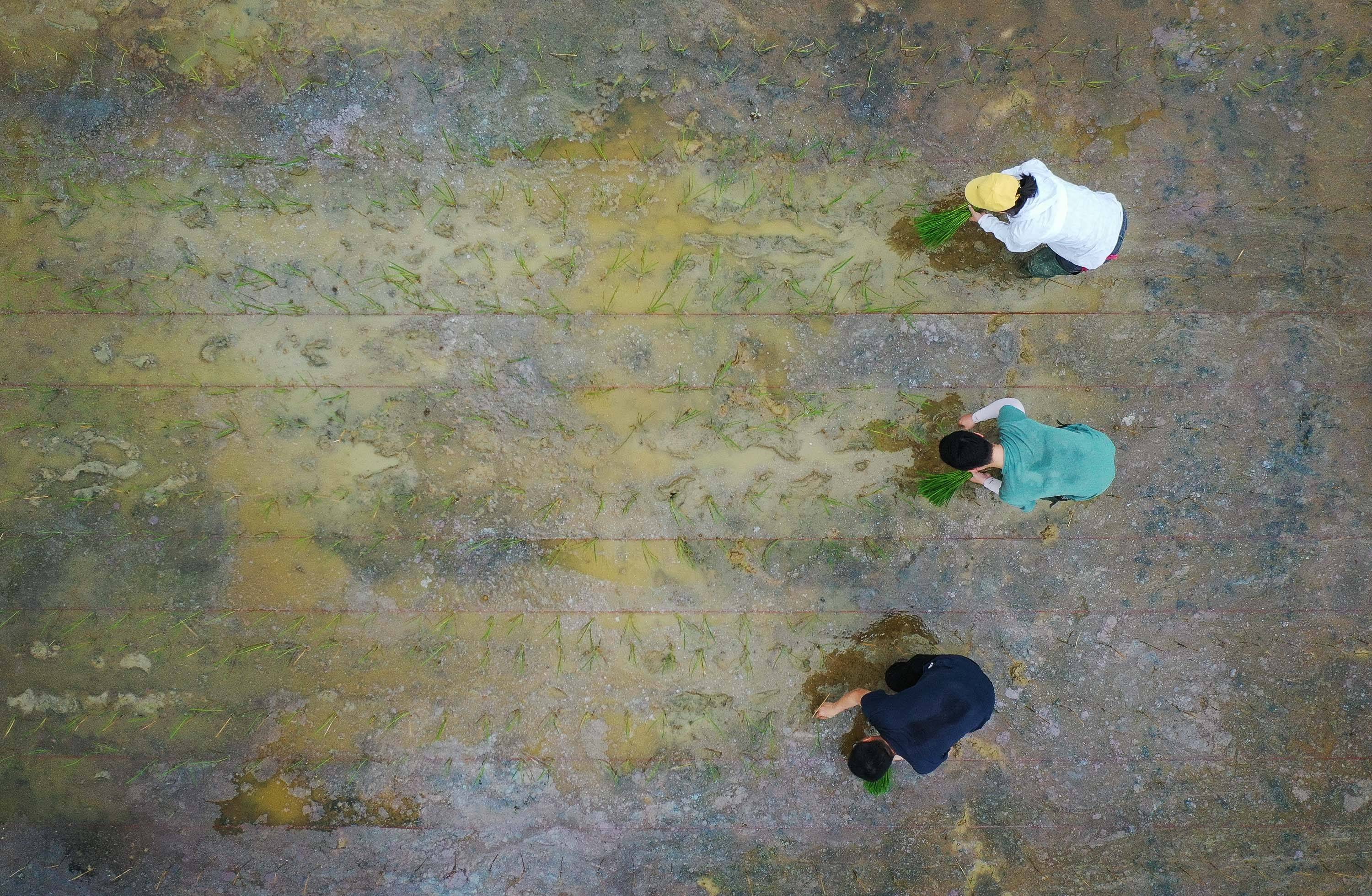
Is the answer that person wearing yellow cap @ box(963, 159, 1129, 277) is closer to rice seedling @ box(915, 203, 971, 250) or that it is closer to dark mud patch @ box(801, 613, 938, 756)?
rice seedling @ box(915, 203, 971, 250)

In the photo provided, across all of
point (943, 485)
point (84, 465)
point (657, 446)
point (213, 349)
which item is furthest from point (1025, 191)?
point (84, 465)

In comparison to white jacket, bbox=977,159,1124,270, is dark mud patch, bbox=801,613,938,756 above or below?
below

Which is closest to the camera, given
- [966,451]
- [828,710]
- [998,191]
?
[998,191]

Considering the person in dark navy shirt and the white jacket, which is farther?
the person in dark navy shirt

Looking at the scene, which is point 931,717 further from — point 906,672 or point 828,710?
point 828,710

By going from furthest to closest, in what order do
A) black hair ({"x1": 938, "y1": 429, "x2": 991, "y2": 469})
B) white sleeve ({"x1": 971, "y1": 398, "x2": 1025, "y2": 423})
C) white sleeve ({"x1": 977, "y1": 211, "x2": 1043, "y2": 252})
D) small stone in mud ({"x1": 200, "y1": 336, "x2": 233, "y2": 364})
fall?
small stone in mud ({"x1": 200, "y1": 336, "x2": 233, "y2": 364}) < white sleeve ({"x1": 971, "y1": 398, "x2": 1025, "y2": 423}) < white sleeve ({"x1": 977, "y1": 211, "x2": 1043, "y2": 252}) < black hair ({"x1": 938, "y1": 429, "x2": 991, "y2": 469})

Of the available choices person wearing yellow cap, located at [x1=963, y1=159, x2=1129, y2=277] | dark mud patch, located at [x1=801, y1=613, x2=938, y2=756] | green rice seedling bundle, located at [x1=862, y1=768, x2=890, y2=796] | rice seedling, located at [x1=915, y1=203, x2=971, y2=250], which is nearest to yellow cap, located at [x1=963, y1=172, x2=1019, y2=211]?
person wearing yellow cap, located at [x1=963, y1=159, x2=1129, y2=277]
